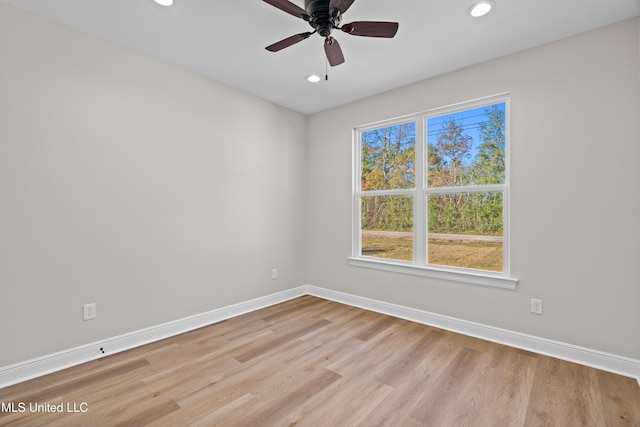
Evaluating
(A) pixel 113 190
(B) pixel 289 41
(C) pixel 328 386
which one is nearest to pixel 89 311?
(A) pixel 113 190

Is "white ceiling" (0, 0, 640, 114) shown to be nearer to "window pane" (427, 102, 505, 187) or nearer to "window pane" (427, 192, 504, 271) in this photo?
"window pane" (427, 102, 505, 187)

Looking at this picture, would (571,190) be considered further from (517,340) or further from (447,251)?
(517,340)

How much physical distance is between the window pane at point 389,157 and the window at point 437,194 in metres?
0.01

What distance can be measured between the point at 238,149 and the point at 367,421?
2.94 m

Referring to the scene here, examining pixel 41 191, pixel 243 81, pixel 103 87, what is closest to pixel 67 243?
pixel 41 191

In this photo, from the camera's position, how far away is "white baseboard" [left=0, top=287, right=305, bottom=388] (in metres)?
2.09

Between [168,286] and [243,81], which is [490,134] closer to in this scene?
[243,81]

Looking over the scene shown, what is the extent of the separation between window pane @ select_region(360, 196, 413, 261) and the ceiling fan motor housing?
2110 mm

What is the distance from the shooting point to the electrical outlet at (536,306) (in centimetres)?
256

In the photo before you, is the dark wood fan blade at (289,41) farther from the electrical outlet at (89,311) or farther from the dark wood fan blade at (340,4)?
the electrical outlet at (89,311)

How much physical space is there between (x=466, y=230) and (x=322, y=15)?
2378 millimetres

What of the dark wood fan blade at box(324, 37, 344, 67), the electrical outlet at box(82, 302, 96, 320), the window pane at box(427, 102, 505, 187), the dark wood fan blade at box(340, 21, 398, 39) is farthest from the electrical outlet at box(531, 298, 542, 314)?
the electrical outlet at box(82, 302, 96, 320)

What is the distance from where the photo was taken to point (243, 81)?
3293 millimetres

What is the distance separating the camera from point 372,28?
1889 mm
